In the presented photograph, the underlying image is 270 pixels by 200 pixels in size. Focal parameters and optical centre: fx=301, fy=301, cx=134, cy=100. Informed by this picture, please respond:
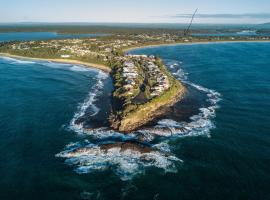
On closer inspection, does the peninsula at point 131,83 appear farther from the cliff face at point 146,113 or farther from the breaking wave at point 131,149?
the breaking wave at point 131,149

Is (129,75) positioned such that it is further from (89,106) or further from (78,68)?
(78,68)

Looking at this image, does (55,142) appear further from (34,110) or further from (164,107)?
(164,107)

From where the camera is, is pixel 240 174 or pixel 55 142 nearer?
pixel 240 174

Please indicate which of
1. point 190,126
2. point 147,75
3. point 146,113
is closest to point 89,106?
point 146,113

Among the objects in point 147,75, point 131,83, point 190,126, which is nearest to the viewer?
point 190,126

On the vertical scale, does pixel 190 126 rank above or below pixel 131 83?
below

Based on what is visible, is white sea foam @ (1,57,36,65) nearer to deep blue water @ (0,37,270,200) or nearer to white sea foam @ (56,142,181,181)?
deep blue water @ (0,37,270,200)

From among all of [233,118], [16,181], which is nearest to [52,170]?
[16,181]
